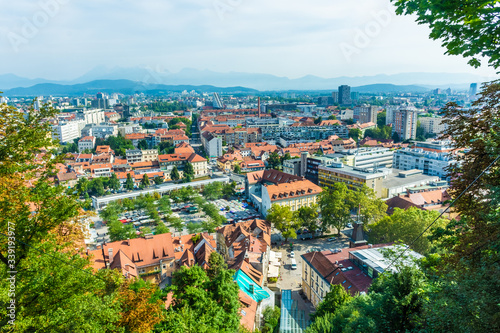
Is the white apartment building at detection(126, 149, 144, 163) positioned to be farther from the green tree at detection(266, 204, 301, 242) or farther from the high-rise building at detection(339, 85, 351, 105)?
the high-rise building at detection(339, 85, 351, 105)

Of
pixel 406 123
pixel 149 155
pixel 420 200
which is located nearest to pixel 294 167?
pixel 420 200

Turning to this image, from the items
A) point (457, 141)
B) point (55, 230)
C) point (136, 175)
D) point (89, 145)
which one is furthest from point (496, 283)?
point (89, 145)

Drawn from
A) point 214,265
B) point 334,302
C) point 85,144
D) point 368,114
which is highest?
point 368,114

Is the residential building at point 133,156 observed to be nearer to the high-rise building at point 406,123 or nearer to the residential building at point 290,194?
the residential building at point 290,194

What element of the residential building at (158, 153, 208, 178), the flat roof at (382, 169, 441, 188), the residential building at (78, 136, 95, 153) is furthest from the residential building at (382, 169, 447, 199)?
the residential building at (78, 136, 95, 153)

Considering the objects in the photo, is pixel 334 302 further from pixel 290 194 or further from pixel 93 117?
pixel 93 117

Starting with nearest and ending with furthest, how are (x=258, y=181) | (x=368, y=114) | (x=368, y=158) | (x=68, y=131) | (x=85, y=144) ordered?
(x=258, y=181), (x=368, y=158), (x=85, y=144), (x=68, y=131), (x=368, y=114)

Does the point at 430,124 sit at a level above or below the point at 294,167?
above
